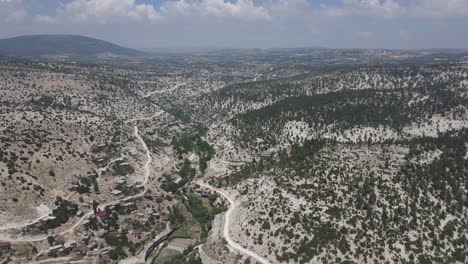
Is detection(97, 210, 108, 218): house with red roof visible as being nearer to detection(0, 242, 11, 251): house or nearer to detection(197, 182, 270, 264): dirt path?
detection(0, 242, 11, 251): house

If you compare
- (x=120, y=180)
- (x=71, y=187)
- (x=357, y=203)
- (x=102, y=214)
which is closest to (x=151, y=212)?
(x=102, y=214)

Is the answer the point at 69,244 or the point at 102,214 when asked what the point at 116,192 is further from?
the point at 69,244

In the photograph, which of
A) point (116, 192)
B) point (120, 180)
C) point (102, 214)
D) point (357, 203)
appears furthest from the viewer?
point (120, 180)

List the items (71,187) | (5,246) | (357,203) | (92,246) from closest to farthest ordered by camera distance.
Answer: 1. (5,246)
2. (92,246)
3. (357,203)
4. (71,187)

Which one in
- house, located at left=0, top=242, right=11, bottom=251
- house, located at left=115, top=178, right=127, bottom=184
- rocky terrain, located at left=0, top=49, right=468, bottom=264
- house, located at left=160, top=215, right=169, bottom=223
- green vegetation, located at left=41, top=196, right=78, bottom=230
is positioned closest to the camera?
rocky terrain, located at left=0, top=49, right=468, bottom=264

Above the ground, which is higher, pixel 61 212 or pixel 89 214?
pixel 61 212

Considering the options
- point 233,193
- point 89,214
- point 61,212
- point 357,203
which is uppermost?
point 357,203

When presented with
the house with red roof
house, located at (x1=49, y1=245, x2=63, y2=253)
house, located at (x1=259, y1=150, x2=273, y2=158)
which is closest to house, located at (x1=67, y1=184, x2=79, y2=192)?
the house with red roof

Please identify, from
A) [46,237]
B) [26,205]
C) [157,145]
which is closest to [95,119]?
[157,145]

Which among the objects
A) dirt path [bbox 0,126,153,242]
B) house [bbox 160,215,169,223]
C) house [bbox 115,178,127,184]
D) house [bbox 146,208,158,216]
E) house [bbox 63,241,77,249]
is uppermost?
house [bbox 115,178,127,184]

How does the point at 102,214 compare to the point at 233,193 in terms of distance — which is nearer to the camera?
the point at 102,214

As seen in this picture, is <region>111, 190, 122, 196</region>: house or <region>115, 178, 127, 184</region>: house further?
<region>115, 178, 127, 184</region>: house

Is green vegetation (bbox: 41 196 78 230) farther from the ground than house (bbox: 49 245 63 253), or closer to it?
farther from the ground
